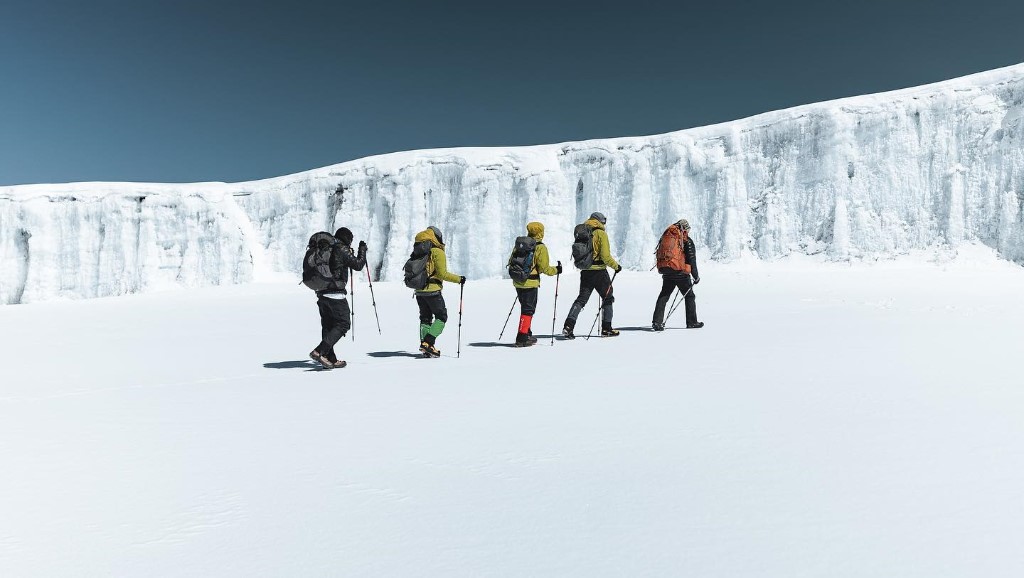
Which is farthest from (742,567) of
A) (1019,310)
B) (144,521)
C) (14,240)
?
(14,240)

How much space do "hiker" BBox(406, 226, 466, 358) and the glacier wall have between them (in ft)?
77.0

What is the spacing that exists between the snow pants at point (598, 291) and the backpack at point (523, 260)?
3.55 feet

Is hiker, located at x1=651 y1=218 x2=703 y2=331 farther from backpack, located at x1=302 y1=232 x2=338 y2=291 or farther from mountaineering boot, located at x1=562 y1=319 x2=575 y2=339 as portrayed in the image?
backpack, located at x1=302 y1=232 x2=338 y2=291

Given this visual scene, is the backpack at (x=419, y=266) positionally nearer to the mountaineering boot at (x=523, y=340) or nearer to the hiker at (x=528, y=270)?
the hiker at (x=528, y=270)

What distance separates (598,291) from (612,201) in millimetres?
26211

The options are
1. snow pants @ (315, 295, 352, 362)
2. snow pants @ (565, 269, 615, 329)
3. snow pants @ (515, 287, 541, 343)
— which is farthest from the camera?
snow pants @ (565, 269, 615, 329)

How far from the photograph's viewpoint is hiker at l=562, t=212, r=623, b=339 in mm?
8953

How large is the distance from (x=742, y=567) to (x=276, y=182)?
1700 inches

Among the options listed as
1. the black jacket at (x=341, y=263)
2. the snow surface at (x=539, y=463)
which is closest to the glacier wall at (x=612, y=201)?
the snow surface at (x=539, y=463)

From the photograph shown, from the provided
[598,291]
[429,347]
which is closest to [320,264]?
[429,347]

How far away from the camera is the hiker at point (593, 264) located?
8953 mm

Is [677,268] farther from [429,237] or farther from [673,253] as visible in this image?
[429,237]

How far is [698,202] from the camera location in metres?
31.8

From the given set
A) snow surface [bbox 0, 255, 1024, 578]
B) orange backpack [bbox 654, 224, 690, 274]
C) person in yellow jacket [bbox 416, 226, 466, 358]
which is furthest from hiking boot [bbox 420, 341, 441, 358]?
orange backpack [bbox 654, 224, 690, 274]
